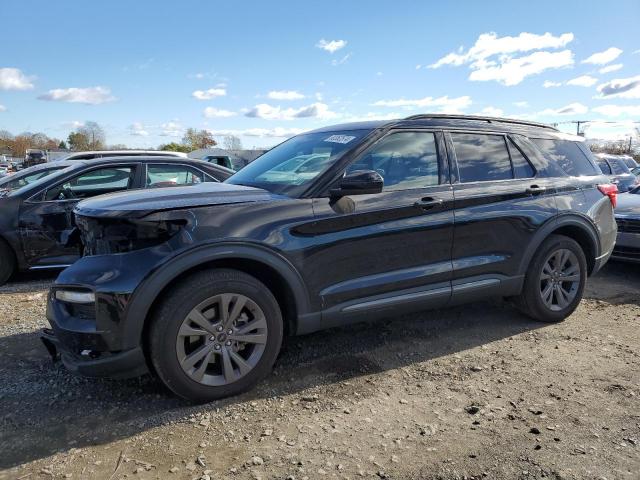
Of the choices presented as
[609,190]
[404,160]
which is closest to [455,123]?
[404,160]

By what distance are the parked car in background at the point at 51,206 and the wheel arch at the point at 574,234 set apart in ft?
13.1

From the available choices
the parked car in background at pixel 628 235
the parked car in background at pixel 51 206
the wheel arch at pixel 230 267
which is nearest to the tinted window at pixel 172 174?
the parked car in background at pixel 51 206

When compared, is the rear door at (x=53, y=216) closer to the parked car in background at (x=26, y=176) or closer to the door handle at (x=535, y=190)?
the parked car in background at (x=26, y=176)

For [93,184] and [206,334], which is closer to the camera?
[206,334]

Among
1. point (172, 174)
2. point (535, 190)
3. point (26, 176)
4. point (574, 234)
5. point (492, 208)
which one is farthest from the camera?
point (26, 176)

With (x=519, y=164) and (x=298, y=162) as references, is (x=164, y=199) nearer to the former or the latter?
(x=298, y=162)

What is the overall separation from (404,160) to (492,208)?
911 millimetres

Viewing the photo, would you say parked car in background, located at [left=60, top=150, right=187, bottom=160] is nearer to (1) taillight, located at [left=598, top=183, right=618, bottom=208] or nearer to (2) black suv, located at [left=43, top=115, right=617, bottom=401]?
(2) black suv, located at [left=43, top=115, right=617, bottom=401]

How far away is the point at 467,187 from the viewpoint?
162 inches

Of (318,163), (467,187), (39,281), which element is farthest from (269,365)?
(39,281)

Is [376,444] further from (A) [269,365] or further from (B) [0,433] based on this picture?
(B) [0,433]

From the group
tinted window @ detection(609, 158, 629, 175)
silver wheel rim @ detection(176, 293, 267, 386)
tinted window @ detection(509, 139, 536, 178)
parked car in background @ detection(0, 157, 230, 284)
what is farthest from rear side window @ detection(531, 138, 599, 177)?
tinted window @ detection(609, 158, 629, 175)

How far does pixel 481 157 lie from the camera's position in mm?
4355

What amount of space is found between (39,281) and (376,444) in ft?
17.7
